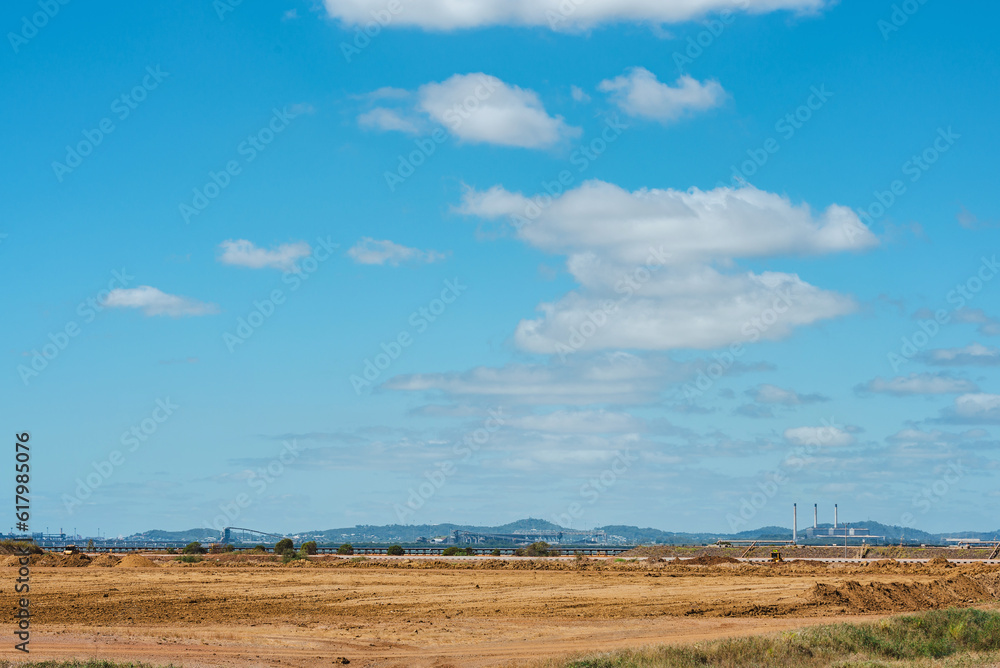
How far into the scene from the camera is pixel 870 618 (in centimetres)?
3488

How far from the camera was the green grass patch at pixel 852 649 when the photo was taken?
2394 centimetres

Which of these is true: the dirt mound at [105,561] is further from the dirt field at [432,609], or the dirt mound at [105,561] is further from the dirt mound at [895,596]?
the dirt mound at [895,596]

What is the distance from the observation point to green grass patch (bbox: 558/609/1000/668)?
23.9 meters

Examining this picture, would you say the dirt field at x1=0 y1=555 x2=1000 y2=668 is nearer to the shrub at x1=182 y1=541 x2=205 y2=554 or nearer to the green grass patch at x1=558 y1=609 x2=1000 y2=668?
the green grass patch at x1=558 y1=609 x2=1000 y2=668

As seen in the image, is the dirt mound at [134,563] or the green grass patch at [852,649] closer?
the green grass patch at [852,649]

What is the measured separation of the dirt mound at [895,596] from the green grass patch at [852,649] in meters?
7.42

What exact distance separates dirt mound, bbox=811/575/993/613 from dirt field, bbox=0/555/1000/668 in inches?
3.7

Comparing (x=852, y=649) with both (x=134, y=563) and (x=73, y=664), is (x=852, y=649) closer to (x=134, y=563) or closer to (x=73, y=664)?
(x=73, y=664)

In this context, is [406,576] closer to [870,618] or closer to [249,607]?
[249,607]

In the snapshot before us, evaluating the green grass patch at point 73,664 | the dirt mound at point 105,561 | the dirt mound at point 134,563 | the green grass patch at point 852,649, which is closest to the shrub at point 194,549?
the dirt mound at point 105,561

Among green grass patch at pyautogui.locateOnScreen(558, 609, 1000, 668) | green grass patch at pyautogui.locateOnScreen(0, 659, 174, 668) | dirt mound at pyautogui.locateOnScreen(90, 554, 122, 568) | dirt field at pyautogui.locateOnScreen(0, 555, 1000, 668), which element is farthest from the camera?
dirt mound at pyautogui.locateOnScreen(90, 554, 122, 568)

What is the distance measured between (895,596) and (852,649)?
14.7 metres

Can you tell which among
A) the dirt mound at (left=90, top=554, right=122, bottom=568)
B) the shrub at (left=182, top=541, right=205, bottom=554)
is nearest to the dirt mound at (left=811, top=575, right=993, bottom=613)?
the dirt mound at (left=90, top=554, right=122, bottom=568)

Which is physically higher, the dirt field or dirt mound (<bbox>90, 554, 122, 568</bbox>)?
dirt mound (<bbox>90, 554, 122, 568</bbox>)
